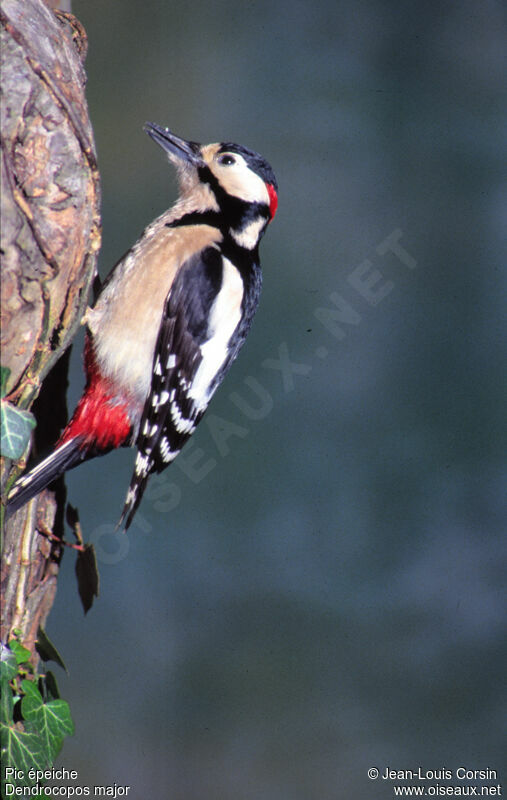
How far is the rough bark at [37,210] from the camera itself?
90 centimetres

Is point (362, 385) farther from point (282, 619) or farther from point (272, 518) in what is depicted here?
point (282, 619)

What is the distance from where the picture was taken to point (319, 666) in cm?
180

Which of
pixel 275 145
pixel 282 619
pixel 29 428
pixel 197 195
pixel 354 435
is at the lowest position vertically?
pixel 282 619

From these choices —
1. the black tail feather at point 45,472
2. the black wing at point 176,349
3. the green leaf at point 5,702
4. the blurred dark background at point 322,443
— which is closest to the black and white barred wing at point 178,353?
the black wing at point 176,349

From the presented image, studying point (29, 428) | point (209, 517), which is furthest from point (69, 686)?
point (29, 428)

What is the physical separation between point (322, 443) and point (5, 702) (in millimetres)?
982

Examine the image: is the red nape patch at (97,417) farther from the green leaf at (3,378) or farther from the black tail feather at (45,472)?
the green leaf at (3,378)

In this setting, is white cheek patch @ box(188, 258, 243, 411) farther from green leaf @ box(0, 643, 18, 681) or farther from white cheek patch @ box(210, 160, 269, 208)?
green leaf @ box(0, 643, 18, 681)

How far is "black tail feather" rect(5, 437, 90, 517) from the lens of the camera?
1044 millimetres

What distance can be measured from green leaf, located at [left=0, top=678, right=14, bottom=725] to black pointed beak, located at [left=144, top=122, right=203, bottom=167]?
83 centimetres

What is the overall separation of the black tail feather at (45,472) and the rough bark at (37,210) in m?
0.03

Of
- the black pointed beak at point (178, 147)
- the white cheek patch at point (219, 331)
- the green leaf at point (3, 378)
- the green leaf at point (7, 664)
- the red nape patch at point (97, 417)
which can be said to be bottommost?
the green leaf at point (7, 664)

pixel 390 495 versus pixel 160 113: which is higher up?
pixel 160 113

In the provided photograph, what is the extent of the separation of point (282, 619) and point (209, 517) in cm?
28
